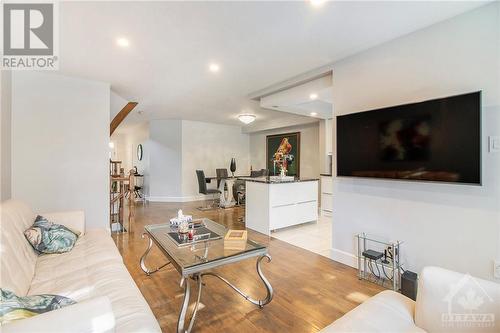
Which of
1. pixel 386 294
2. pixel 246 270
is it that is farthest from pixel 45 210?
pixel 386 294

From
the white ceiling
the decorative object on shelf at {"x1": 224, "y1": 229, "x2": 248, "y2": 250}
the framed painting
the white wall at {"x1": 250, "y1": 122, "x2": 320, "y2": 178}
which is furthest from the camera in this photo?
the framed painting

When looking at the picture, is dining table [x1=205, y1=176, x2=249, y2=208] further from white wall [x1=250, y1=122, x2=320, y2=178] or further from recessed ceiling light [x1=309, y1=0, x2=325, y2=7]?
recessed ceiling light [x1=309, y1=0, x2=325, y2=7]

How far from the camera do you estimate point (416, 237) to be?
236cm

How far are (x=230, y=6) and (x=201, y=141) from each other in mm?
6110

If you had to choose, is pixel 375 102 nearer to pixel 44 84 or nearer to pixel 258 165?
pixel 44 84

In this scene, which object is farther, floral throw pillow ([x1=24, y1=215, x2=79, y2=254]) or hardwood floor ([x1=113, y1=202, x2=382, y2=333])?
floral throw pillow ([x1=24, y1=215, x2=79, y2=254])

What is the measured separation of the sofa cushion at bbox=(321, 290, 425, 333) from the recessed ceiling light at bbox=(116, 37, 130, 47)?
116 inches

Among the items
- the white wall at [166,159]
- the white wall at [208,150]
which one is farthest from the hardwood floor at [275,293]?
the white wall at [208,150]

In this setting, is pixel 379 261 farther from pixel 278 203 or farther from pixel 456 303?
pixel 278 203

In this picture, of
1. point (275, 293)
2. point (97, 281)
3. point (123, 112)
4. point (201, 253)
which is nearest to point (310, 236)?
point (275, 293)

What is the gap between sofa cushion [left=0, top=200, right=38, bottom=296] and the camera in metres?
1.45

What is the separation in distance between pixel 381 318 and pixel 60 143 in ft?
13.8

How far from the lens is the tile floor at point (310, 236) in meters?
3.51

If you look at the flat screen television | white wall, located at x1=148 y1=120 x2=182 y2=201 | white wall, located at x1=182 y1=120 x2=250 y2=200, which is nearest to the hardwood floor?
the flat screen television
